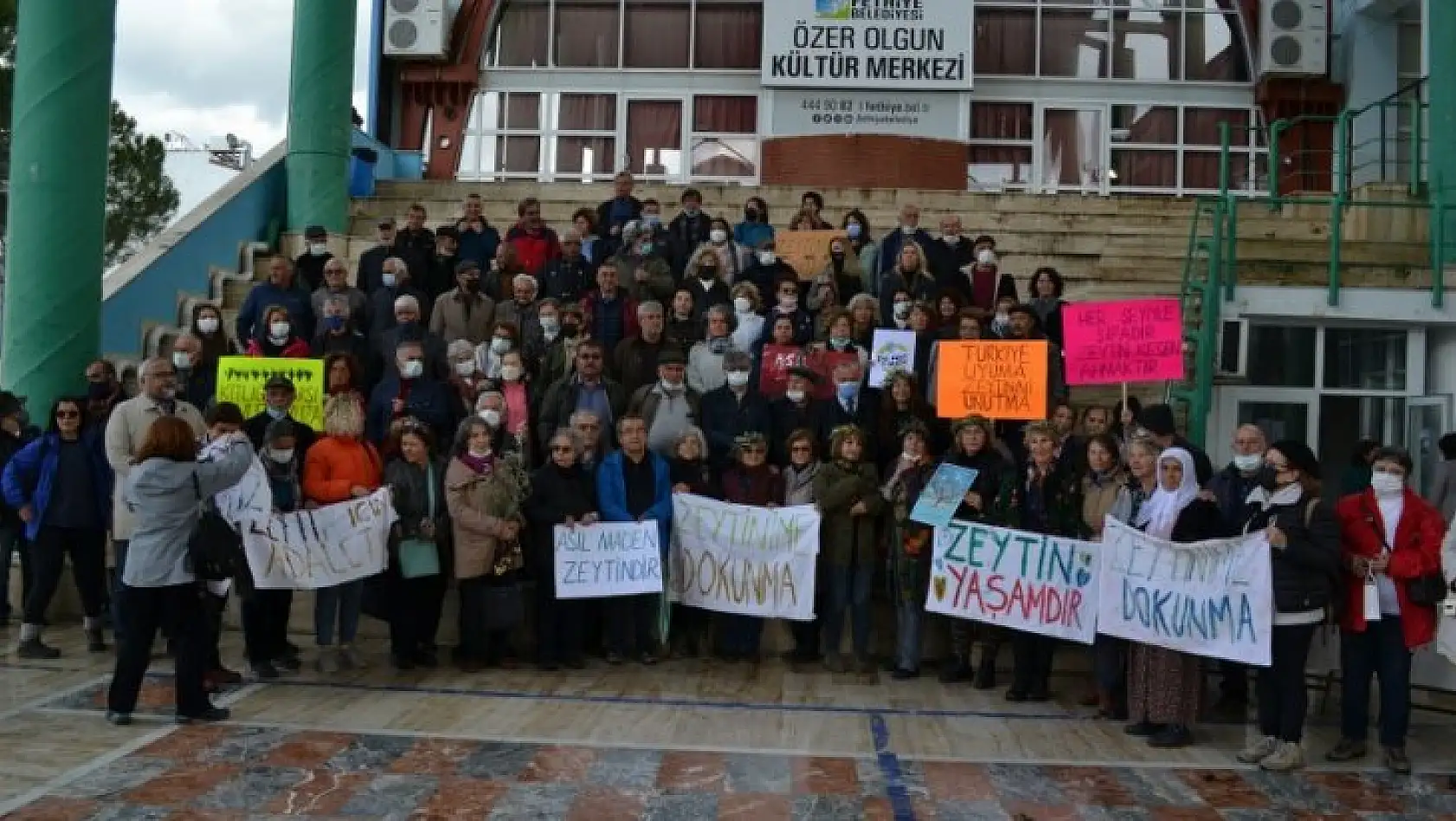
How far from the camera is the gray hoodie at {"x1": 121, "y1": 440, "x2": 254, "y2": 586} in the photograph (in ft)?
27.8

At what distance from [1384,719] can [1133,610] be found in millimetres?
1486

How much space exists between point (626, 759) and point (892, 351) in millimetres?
5166

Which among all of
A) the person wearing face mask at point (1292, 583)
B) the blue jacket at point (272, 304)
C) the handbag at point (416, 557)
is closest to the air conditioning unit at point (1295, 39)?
the blue jacket at point (272, 304)

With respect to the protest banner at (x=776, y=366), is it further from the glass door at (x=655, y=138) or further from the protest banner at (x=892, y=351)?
the glass door at (x=655, y=138)

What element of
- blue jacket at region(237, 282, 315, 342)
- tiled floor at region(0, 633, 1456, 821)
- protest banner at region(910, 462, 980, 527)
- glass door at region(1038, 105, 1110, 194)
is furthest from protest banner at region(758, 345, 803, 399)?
glass door at region(1038, 105, 1110, 194)

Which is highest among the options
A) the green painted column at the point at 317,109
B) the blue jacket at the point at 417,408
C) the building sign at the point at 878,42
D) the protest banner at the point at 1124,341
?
the building sign at the point at 878,42

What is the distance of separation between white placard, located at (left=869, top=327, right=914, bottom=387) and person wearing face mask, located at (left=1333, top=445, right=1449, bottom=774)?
4.26 m

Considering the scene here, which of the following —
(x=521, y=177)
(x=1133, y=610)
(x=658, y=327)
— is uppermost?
(x=521, y=177)

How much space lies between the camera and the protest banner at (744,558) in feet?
35.0

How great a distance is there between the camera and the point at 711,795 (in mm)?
7277

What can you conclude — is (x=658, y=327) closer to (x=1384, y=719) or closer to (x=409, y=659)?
(x=409, y=659)

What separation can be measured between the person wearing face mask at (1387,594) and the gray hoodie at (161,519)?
6.37 metres

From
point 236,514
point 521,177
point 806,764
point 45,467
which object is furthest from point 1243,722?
point 521,177

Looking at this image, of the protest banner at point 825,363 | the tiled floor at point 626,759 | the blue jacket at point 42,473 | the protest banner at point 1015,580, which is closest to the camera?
the tiled floor at point 626,759
